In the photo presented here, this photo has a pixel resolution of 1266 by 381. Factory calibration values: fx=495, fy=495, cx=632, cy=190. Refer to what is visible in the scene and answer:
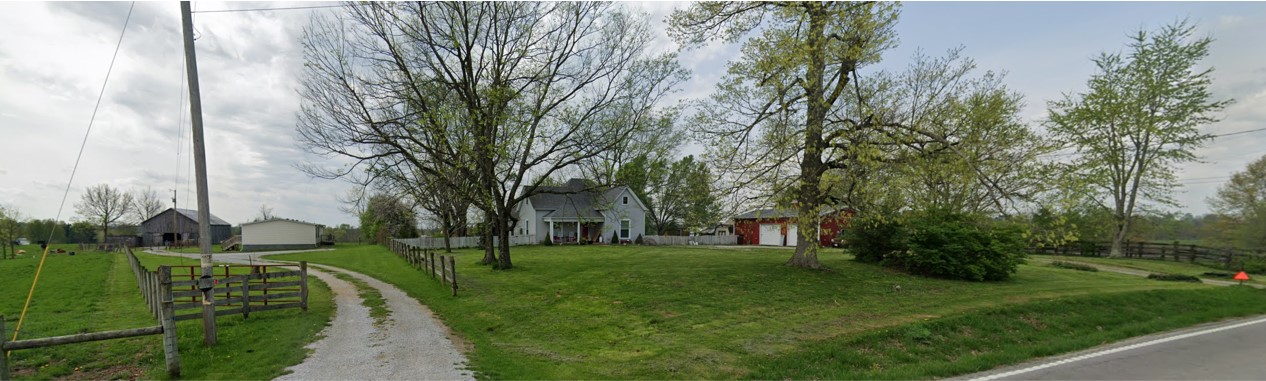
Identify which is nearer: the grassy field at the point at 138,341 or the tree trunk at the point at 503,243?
the grassy field at the point at 138,341

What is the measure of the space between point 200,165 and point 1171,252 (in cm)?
4279

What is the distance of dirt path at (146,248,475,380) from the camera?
6.46m

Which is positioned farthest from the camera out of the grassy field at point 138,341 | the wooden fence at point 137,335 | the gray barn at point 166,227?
the gray barn at point 166,227

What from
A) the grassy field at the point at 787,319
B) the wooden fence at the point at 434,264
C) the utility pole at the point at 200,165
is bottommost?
the grassy field at the point at 787,319

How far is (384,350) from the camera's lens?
25.3 ft

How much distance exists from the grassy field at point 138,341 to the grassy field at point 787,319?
2652mm

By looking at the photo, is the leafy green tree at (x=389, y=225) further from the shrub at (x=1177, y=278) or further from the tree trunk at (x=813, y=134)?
the shrub at (x=1177, y=278)

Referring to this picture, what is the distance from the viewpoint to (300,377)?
6250 millimetres

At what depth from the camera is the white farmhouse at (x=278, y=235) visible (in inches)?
1742

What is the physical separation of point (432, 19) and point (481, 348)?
14255mm

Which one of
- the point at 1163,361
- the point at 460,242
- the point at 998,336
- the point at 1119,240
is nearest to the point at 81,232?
the point at 460,242

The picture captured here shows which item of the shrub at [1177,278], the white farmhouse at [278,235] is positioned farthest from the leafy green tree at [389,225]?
the shrub at [1177,278]

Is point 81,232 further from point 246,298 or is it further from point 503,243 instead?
point 246,298

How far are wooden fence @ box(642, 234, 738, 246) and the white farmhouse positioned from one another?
111 feet
